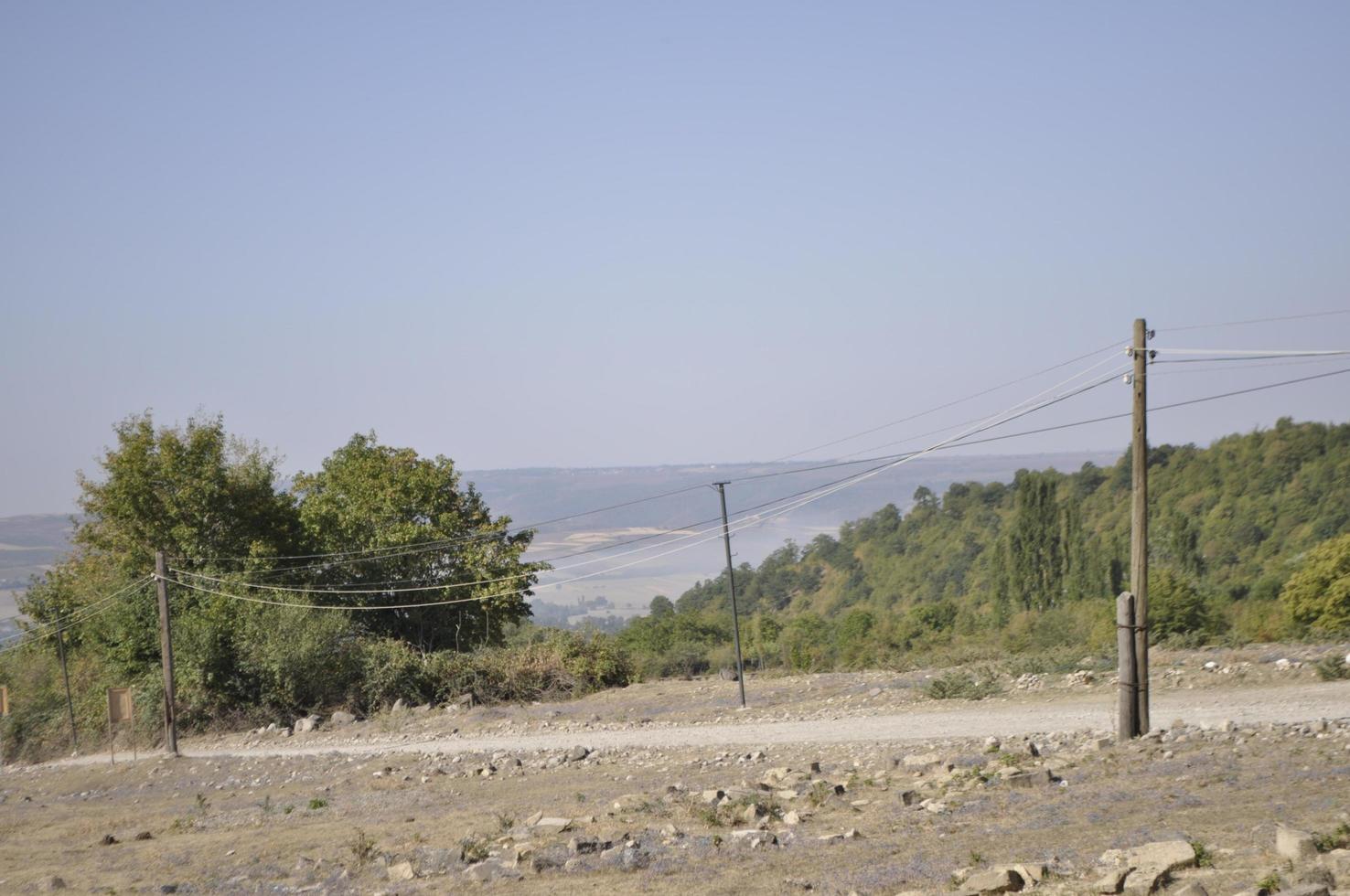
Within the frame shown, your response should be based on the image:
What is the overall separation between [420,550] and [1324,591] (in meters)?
31.0

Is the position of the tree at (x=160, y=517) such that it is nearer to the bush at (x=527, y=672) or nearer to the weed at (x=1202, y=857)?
the bush at (x=527, y=672)

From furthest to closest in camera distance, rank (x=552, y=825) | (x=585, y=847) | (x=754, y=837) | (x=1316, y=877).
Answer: (x=552, y=825) < (x=585, y=847) < (x=754, y=837) < (x=1316, y=877)

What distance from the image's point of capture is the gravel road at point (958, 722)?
65.4ft

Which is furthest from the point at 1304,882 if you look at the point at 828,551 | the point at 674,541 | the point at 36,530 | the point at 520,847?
the point at 36,530

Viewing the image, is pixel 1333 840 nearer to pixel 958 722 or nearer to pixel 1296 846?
pixel 1296 846

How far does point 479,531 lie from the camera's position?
4547cm

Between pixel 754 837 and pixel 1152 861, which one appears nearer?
pixel 1152 861

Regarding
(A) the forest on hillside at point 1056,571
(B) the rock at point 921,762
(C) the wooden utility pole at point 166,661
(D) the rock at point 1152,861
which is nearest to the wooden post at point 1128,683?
(B) the rock at point 921,762

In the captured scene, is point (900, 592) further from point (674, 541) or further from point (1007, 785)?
point (1007, 785)

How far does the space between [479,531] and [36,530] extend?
135908 mm

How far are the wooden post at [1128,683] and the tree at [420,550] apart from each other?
29426 millimetres

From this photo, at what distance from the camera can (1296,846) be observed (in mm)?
9172

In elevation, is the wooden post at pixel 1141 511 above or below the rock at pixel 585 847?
above

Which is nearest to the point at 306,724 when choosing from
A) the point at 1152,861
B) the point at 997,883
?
the point at 997,883
